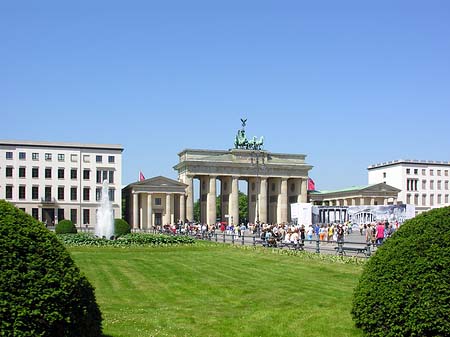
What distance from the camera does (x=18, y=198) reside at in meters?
97.3

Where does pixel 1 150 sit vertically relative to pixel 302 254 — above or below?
above

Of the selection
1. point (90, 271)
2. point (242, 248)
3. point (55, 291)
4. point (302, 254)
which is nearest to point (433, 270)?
point (55, 291)

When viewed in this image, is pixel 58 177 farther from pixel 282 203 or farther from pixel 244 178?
pixel 282 203

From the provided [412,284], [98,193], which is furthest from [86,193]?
[412,284]

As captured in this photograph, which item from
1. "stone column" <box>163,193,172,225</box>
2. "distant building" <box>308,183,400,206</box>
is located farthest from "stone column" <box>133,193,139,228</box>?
"distant building" <box>308,183,400,206</box>

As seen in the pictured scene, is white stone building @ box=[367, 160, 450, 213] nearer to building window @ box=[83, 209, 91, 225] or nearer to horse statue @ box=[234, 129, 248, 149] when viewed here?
horse statue @ box=[234, 129, 248, 149]

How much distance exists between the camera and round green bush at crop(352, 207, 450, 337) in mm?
9398

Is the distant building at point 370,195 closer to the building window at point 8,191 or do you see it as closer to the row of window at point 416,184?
the row of window at point 416,184

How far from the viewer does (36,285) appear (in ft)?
27.0

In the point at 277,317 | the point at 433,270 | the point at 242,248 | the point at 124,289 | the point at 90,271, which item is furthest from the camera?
the point at 242,248

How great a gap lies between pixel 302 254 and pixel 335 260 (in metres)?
4.12

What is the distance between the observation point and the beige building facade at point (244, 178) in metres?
116

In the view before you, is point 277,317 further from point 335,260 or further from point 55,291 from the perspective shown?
point 335,260

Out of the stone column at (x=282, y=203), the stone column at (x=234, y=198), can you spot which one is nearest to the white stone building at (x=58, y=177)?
the stone column at (x=234, y=198)
